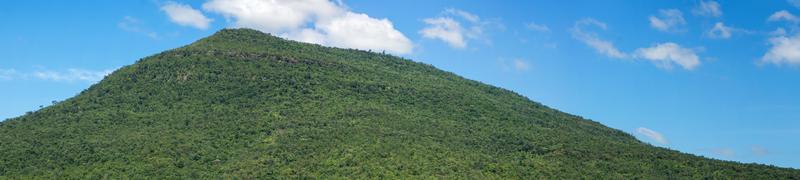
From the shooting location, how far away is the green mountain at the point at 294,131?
112m

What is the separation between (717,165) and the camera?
376 feet

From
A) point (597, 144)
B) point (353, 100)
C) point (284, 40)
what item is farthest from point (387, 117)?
point (284, 40)

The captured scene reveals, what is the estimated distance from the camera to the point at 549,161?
387ft

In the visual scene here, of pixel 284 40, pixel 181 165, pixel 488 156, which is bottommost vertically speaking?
pixel 181 165

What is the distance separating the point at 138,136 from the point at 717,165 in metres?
70.2

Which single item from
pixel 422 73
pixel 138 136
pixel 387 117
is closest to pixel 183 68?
pixel 138 136

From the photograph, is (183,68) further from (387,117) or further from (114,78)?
(387,117)

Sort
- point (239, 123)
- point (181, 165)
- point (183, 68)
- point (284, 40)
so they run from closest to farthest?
point (181, 165)
point (239, 123)
point (183, 68)
point (284, 40)

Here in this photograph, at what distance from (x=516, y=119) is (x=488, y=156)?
80.0 ft

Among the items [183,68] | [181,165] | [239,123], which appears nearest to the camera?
[181,165]

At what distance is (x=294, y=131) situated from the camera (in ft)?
400

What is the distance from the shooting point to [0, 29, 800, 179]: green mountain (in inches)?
4412

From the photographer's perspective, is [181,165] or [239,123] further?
[239,123]

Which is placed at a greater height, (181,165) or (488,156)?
(488,156)
